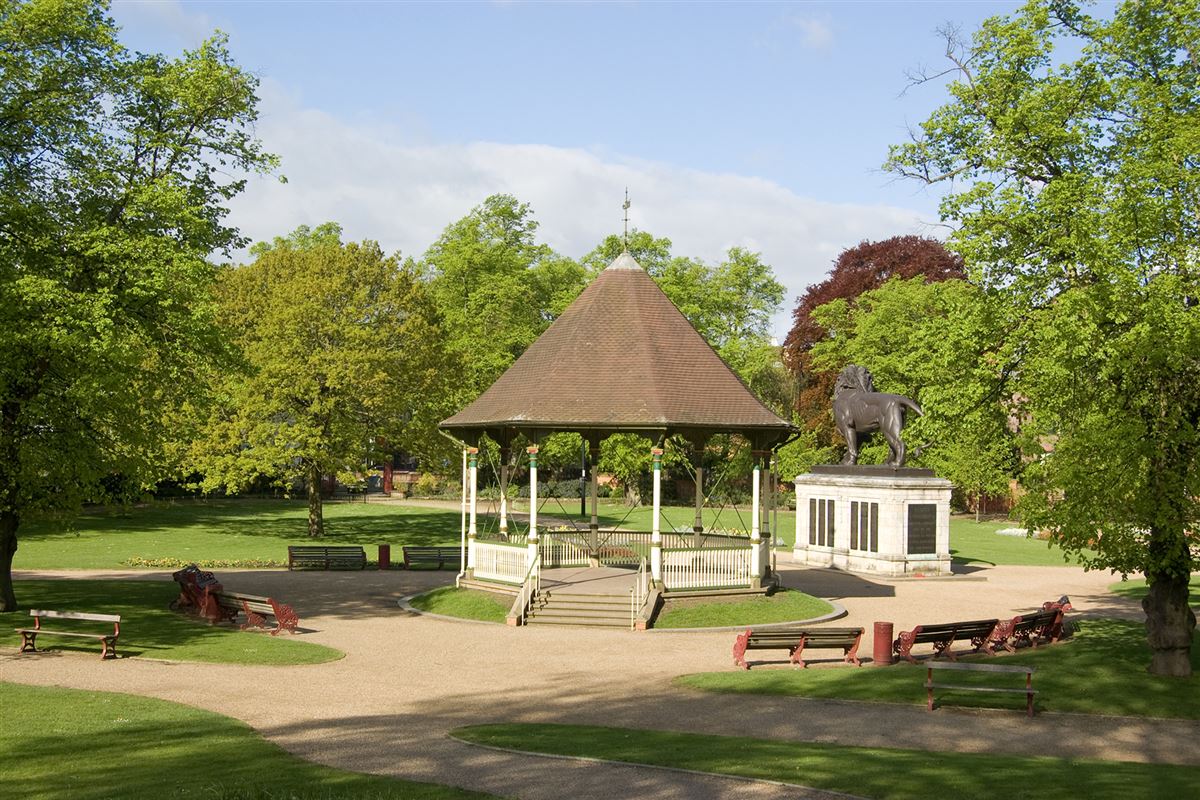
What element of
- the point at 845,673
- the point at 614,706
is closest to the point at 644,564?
the point at 845,673

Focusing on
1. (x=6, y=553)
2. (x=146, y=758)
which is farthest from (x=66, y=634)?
(x=146, y=758)

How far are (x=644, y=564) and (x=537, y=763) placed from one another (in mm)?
14123

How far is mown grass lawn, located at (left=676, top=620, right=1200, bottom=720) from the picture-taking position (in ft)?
61.7

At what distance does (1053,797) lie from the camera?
1253 centimetres

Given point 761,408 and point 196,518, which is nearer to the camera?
point 761,408

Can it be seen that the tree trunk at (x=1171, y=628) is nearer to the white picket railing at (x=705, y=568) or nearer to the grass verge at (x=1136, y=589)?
the white picket railing at (x=705, y=568)

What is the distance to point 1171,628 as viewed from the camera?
20.5 metres

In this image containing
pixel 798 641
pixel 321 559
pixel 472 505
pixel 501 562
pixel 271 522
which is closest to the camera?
pixel 798 641

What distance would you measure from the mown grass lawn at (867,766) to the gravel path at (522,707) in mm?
590

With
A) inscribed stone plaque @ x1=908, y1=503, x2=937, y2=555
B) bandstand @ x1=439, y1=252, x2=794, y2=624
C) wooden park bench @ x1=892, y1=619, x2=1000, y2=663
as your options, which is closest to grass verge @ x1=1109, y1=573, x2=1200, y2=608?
inscribed stone plaque @ x1=908, y1=503, x2=937, y2=555

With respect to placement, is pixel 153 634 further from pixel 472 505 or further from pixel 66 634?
pixel 472 505

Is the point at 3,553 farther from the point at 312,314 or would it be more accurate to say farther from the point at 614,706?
the point at 312,314

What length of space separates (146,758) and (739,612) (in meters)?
16.4

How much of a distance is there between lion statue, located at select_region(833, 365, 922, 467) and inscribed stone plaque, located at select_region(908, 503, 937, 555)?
1752mm
